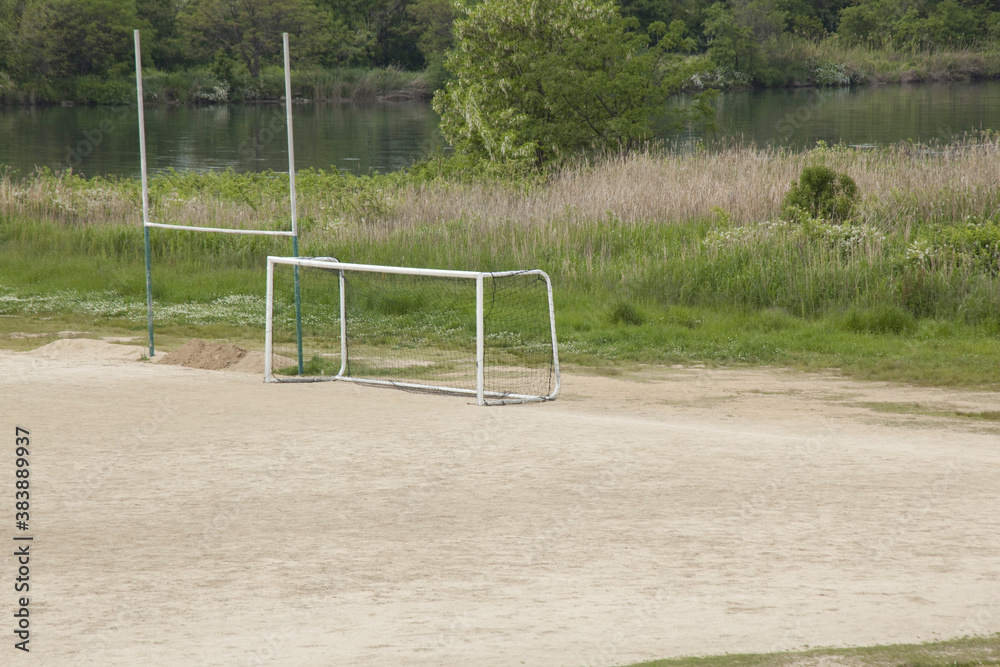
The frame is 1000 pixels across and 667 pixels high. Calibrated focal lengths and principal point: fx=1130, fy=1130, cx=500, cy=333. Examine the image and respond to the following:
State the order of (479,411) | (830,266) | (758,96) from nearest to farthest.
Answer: (479,411) → (830,266) → (758,96)

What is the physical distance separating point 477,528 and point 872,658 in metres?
2.56

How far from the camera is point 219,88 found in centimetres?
7269

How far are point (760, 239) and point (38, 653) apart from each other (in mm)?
12735

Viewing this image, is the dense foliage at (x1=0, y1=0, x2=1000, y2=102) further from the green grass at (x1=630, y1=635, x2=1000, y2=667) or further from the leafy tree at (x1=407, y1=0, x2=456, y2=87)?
the green grass at (x1=630, y1=635, x2=1000, y2=667)

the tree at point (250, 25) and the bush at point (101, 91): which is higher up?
the tree at point (250, 25)

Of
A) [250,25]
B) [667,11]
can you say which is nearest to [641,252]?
[667,11]

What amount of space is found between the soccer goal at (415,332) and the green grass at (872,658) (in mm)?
5117

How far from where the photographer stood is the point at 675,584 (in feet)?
19.7

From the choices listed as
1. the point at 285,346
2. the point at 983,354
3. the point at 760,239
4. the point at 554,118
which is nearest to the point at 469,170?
the point at 554,118

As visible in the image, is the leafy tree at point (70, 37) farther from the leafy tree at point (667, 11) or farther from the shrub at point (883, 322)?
the shrub at point (883, 322)

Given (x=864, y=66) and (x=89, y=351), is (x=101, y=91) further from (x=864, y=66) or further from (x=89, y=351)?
(x=89, y=351)

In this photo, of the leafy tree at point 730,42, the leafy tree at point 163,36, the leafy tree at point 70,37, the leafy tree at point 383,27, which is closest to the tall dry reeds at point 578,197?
the leafy tree at point 730,42

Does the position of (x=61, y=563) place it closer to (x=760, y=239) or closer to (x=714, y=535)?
(x=714, y=535)

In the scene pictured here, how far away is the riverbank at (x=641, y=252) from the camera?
13.5 meters
